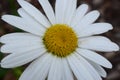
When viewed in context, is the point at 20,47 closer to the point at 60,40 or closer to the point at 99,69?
the point at 60,40

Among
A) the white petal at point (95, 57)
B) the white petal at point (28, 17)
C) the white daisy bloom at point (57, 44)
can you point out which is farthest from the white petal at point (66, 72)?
the white petal at point (28, 17)

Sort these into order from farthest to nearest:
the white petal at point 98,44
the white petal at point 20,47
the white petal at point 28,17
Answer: the white petal at point 98,44 < the white petal at point 28,17 < the white petal at point 20,47

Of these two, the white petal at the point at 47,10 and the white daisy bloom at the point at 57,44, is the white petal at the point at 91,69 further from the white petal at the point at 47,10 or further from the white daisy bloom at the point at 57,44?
the white petal at the point at 47,10

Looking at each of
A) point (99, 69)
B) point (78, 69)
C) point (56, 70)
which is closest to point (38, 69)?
point (56, 70)

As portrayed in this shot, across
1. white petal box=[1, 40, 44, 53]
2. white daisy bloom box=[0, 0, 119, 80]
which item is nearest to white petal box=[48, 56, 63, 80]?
white daisy bloom box=[0, 0, 119, 80]

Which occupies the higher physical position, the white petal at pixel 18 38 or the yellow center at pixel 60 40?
the white petal at pixel 18 38

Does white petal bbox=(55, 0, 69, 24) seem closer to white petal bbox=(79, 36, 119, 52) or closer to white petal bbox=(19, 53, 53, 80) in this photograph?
white petal bbox=(79, 36, 119, 52)

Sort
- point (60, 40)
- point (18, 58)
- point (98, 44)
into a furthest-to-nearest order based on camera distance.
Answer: point (98, 44)
point (60, 40)
point (18, 58)
